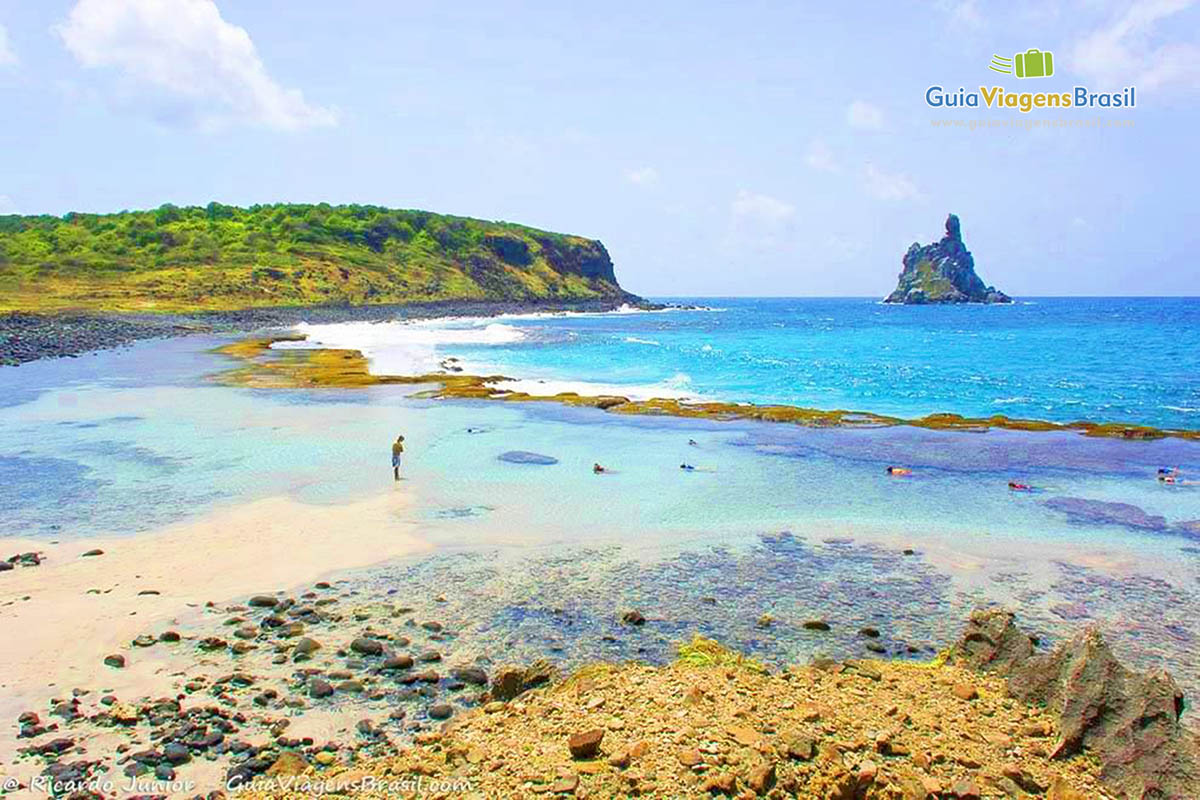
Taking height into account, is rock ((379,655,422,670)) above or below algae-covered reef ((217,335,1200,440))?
below

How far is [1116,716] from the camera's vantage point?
8.95 m

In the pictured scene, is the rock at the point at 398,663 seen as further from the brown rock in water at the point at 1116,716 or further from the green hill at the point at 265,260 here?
the green hill at the point at 265,260

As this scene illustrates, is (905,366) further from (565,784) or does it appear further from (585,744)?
(565,784)

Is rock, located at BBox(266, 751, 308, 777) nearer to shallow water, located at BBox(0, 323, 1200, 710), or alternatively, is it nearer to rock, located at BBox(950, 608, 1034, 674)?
shallow water, located at BBox(0, 323, 1200, 710)

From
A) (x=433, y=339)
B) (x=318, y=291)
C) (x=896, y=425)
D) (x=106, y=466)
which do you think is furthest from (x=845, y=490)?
(x=318, y=291)

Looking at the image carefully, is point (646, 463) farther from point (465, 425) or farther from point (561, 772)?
point (561, 772)

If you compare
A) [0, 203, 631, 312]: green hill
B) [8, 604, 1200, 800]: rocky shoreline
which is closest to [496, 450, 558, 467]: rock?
[8, 604, 1200, 800]: rocky shoreline

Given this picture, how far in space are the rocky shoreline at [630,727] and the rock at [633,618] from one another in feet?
5.91

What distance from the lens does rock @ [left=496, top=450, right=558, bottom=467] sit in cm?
2748

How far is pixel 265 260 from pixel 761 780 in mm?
140776

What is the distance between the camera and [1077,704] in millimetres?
9219

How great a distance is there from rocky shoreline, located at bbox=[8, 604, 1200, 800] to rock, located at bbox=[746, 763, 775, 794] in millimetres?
14

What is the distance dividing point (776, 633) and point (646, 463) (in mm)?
14511

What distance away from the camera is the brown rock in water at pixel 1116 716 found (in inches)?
324
